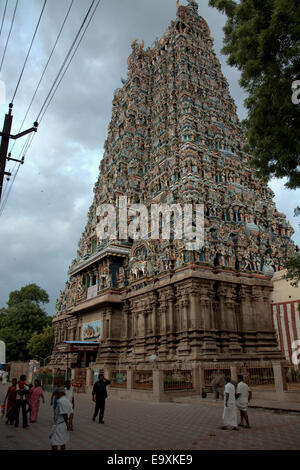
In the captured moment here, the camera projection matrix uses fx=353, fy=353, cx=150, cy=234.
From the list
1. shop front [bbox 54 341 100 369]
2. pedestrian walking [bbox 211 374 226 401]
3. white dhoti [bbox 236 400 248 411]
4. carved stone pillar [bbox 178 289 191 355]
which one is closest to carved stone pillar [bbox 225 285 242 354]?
carved stone pillar [bbox 178 289 191 355]

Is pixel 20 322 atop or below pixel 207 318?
atop

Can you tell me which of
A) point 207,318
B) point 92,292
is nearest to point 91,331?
point 92,292

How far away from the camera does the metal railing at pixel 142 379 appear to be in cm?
1861

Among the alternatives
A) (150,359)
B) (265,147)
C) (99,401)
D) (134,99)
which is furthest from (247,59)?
(134,99)

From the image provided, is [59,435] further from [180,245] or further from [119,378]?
[180,245]

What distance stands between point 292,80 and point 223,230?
57.5ft

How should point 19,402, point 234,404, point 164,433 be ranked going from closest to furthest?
point 164,433 → point 234,404 → point 19,402

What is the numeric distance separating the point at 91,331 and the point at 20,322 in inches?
982

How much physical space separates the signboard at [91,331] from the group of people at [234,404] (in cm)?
2210

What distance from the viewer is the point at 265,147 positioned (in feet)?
37.0

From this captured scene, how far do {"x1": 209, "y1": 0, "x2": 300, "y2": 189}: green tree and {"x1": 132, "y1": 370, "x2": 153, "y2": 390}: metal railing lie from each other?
12702 mm

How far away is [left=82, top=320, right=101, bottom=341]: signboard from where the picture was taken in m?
31.6

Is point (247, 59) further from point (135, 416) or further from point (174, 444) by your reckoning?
point (135, 416)

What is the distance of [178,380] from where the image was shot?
1812cm
